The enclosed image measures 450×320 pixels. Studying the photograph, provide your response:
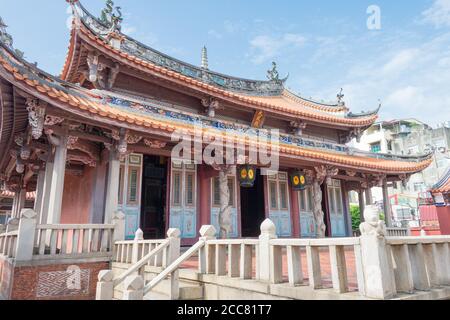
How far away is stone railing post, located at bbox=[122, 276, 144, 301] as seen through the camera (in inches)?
161

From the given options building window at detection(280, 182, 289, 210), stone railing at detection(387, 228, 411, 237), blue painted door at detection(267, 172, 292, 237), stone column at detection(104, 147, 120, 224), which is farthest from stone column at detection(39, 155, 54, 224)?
stone railing at detection(387, 228, 411, 237)

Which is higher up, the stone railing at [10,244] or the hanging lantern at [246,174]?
the hanging lantern at [246,174]

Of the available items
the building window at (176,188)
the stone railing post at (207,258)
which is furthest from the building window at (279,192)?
the stone railing post at (207,258)

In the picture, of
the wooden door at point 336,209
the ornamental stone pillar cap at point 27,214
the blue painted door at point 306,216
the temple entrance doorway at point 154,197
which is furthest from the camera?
the wooden door at point 336,209

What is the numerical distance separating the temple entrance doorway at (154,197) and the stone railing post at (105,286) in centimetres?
655

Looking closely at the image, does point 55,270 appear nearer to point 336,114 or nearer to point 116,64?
point 116,64

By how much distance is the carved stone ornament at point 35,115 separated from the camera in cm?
615

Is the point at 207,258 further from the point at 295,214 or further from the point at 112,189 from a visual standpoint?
the point at 295,214

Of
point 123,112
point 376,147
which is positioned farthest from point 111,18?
point 376,147

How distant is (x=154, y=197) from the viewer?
1229 cm

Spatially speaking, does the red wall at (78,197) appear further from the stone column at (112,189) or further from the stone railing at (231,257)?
the stone railing at (231,257)

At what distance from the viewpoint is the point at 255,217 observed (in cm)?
1409
